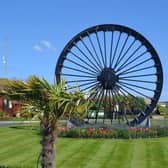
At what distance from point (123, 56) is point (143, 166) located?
20101mm

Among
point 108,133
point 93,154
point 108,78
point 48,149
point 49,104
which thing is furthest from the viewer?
point 108,78

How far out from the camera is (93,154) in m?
18.5

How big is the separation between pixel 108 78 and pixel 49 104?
22.1 metres

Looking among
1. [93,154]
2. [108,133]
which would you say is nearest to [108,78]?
[108,133]

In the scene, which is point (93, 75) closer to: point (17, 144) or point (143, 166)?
point (17, 144)

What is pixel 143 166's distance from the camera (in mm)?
15516

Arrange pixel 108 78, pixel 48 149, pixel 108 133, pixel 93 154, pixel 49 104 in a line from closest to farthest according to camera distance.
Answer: pixel 49 104 < pixel 48 149 < pixel 93 154 < pixel 108 133 < pixel 108 78

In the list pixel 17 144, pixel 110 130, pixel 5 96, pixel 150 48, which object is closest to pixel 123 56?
pixel 150 48

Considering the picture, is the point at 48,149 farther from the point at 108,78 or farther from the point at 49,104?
the point at 108,78

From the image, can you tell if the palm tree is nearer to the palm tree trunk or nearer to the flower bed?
the palm tree trunk

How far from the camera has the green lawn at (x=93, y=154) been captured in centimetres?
1590

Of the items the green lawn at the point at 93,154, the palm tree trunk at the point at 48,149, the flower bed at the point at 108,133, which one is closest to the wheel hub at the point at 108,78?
the flower bed at the point at 108,133

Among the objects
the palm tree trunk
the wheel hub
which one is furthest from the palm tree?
the wheel hub

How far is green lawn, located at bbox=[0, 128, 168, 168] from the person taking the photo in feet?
52.2
